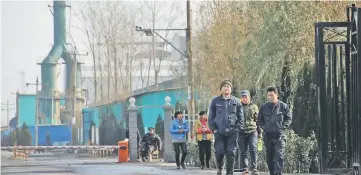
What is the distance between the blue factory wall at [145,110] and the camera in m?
41.2

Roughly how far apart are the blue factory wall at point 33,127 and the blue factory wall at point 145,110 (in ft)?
53.1

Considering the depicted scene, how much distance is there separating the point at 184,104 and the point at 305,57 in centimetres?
1655

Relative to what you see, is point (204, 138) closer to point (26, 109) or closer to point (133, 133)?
point (133, 133)

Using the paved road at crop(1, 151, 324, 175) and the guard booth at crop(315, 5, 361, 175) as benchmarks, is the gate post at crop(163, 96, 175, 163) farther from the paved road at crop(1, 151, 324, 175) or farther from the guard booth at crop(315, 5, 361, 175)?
the guard booth at crop(315, 5, 361, 175)

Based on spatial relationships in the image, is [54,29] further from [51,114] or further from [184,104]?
[184,104]

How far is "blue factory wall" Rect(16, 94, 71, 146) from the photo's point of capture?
257 feet

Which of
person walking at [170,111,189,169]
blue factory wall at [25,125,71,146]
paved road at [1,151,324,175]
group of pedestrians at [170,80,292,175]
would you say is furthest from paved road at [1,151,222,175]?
blue factory wall at [25,125,71,146]

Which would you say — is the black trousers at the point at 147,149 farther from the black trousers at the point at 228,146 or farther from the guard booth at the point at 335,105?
the black trousers at the point at 228,146

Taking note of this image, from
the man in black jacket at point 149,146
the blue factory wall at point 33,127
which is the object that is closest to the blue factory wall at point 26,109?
the blue factory wall at point 33,127

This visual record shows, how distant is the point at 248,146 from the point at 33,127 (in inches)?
2760

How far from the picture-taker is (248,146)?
54.4ft

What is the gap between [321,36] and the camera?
15.0m

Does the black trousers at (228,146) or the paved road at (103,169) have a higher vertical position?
the black trousers at (228,146)

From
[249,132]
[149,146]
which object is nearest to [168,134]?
[149,146]
